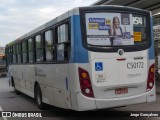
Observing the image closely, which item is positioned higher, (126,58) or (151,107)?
(126,58)

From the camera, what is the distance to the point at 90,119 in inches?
377

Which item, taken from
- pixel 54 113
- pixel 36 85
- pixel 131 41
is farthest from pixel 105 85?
pixel 36 85

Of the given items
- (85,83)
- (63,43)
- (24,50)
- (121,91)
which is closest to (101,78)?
(85,83)

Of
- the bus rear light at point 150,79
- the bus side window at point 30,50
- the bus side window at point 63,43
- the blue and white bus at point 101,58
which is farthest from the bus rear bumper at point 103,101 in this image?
the bus side window at point 30,50

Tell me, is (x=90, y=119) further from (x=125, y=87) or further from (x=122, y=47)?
(x=122, y=47)

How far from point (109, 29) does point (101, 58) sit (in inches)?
30.9

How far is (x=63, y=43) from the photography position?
29.8 feet

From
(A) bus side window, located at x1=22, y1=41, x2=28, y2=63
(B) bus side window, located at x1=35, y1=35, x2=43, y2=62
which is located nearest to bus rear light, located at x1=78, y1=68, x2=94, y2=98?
(B) bus side window, located at x1=35, y1=35, x2=43, y2=62

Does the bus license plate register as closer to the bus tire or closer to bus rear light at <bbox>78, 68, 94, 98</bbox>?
bus rear light at <bbox>78, 68, 94, 98</bbox>

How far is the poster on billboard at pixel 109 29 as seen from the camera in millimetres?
8586

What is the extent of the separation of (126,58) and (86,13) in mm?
1489

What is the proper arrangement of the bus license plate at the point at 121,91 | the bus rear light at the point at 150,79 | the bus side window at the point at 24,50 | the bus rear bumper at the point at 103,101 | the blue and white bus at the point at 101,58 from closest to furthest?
the bus rear bumper at the point at 103,101 < the blue and white bus at the point at 101,58 < the bus license plate at the point at 121,91 < the bus rear light at the point at 150,79 < the bus side window at the point at 24,50

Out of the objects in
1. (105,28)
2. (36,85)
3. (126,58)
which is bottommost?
(36,85)

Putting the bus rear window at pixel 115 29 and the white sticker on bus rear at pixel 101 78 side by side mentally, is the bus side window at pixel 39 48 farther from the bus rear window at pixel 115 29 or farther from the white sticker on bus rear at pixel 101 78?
the white sticker on bus rear at pixel 101 78
